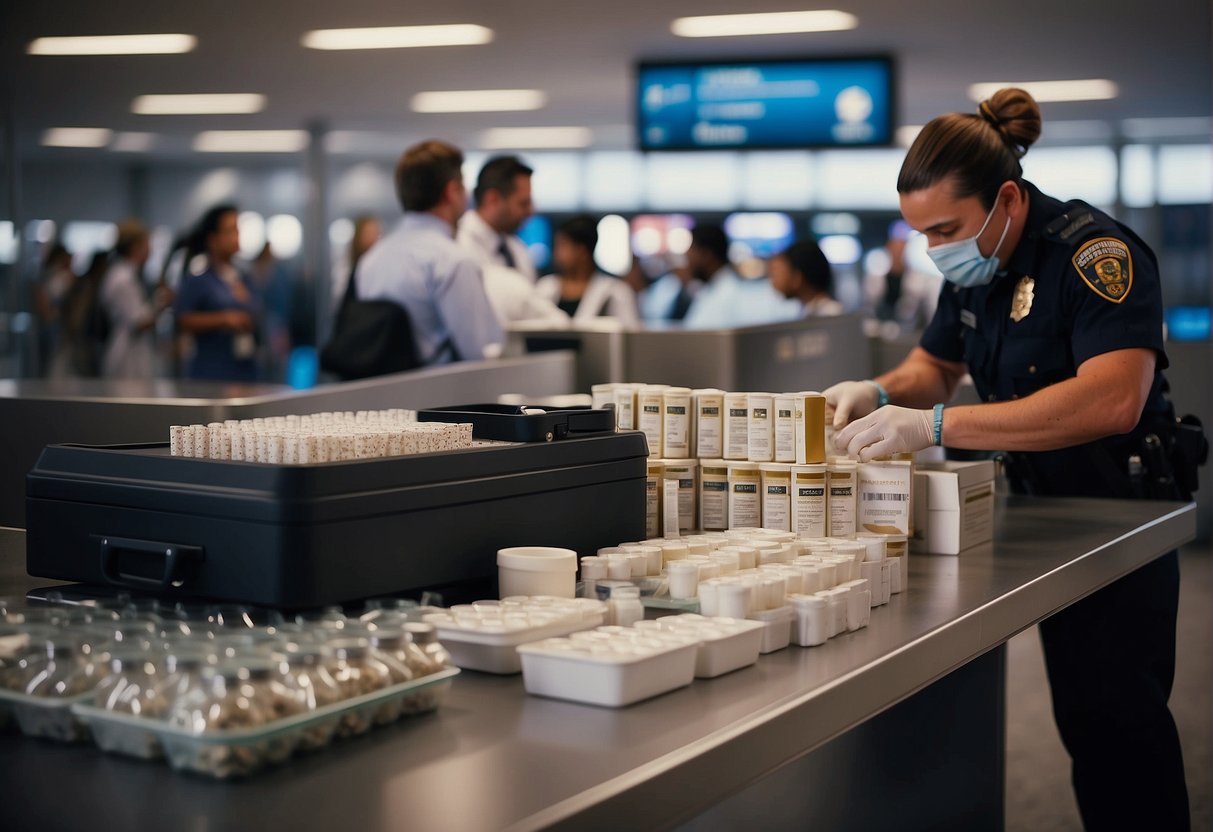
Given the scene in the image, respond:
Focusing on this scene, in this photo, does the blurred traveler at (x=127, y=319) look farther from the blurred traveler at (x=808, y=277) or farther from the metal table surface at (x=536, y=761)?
the metal table surface at (x=536, y=761)

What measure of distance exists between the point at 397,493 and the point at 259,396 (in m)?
1.70

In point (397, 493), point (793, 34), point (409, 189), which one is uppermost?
point (793, 34)

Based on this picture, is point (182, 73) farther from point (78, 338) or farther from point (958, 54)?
point (958, 54)

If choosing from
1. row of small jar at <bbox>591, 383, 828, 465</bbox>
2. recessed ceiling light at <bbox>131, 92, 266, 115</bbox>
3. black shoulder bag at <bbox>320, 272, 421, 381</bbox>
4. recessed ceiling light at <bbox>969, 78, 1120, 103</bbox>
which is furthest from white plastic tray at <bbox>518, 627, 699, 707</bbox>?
recessed ceiling light at <bbox>131, 92, 266, 115</bbox>

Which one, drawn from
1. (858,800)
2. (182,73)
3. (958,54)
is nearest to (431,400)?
(858,800)

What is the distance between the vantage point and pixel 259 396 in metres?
3.00

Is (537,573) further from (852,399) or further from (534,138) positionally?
(534,138)

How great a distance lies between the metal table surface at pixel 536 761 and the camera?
945 millimetres

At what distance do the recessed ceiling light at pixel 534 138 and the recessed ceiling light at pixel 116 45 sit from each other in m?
3.87

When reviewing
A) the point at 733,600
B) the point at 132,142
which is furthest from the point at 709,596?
the point at 132,142

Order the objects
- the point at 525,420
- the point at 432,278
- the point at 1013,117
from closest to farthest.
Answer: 1. the point at 525,420
2. the point at 1013,117
3. the point at 432,278

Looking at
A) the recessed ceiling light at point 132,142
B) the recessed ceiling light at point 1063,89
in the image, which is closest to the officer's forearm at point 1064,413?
the recessed ceiling light at point 1063,89

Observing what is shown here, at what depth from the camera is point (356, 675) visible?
3.59ft

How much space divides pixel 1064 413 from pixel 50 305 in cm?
1086
